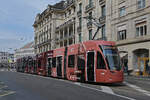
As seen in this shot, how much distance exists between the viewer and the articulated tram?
567 inches

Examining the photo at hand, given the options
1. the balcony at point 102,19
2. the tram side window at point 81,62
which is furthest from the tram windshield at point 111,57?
the balcony at point 102,19

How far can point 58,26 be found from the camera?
59.0 metres

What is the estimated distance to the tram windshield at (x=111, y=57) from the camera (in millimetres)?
14430

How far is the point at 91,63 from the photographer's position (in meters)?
15.5

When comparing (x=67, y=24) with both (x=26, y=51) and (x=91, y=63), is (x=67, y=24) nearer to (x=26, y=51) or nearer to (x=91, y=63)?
(x=91, y=63)

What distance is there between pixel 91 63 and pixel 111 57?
5.16 ft

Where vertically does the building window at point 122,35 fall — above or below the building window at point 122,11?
below

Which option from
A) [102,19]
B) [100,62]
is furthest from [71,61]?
[102,19]

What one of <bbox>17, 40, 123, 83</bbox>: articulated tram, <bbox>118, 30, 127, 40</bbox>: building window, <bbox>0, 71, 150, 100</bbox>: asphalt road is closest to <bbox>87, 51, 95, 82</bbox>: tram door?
<bbox>17, 40, 123, 83</bbox>: articulated tram

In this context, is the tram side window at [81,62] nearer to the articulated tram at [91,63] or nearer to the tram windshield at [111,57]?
the articulated tram at [91,63]

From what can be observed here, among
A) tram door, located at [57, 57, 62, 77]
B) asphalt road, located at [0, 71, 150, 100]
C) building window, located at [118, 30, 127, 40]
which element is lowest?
asphalt road, located at [0, 71, 150, 100]

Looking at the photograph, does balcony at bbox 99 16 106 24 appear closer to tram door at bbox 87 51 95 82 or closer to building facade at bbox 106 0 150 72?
building facade at bbox 106 0 150 72

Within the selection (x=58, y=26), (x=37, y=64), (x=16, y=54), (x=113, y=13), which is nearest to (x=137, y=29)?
(x=113, y=13)

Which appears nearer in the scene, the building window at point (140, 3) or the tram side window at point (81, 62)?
the tram side window at point (81, 62)
